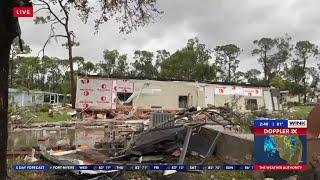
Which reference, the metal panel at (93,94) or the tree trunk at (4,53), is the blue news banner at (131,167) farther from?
the metal panel at (93,94)

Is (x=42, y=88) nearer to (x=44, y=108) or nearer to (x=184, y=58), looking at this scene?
(x=184, y=58)

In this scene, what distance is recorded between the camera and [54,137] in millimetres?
16391

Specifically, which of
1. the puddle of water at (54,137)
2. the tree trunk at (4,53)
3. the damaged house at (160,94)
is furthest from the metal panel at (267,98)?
the tree trunk at (4,53)

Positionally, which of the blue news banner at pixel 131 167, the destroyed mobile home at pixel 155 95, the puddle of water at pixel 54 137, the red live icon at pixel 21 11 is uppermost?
the red live icon at pixel 21 11

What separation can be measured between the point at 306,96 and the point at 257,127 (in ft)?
315

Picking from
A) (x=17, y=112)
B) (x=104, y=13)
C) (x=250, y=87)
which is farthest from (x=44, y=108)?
(x=104, y=13)

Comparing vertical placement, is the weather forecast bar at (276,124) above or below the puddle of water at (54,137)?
above

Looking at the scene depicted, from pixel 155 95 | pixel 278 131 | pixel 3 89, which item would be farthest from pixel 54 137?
pixel 155 95

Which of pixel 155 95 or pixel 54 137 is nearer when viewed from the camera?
pixel 54 137

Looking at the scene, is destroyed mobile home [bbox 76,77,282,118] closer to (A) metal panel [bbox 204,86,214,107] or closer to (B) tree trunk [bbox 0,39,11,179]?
(A) metal panel [bbox 204,86,214,107]

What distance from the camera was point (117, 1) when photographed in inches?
270

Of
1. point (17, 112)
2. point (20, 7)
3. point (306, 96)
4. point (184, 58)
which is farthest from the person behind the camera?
point (306, 96)

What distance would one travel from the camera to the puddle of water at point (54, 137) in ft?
47.5

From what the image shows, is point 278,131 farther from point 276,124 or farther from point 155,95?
point 155,95
